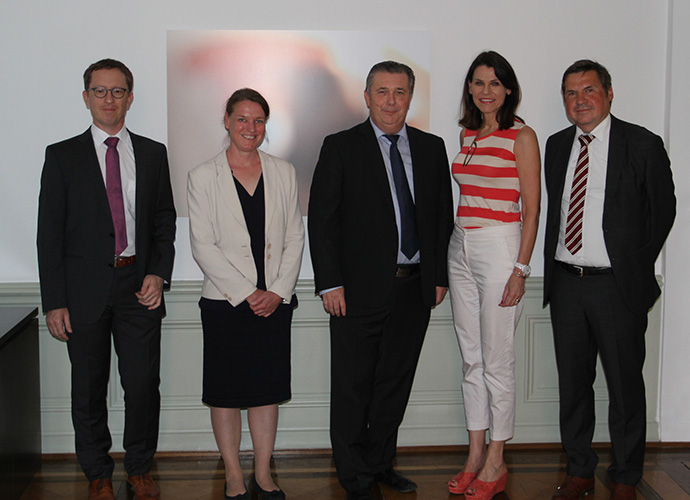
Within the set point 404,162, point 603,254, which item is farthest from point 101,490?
point 603,254

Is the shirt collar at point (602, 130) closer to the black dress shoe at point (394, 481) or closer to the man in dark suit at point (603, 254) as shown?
the man in dark suit at point (603, 254)

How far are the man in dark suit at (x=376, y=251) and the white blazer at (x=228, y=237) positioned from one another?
0.53ft

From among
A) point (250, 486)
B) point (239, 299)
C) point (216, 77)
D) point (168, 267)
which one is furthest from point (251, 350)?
point (216, 77)

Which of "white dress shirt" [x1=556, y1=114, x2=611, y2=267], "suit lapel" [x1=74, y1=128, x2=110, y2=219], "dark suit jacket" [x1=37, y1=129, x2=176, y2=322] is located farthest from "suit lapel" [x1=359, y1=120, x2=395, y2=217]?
"suit lapel" [x1=74, y1=128, x2=110, y2=219]

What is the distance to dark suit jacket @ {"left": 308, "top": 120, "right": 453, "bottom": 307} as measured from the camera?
307cm

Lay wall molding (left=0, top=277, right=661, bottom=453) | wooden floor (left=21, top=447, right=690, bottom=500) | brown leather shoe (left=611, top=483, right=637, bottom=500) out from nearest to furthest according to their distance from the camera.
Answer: brown leather shoe (left=611, top=483, right=637, bottom=500), wooden floor (left=21, top=447, right=690, bottom=500), wall molding (left=0, top=277, right=661, bottom=453)

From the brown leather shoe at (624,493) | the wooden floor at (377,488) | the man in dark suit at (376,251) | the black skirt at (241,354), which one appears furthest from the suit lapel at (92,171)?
the brown leather shoe at (624,493)

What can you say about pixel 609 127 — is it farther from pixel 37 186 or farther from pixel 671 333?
pixel 37 186

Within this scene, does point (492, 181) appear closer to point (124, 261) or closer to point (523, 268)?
point (523, 268)

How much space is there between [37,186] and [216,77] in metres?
1.08

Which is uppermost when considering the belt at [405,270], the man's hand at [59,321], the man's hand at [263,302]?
the belt at [405,270]

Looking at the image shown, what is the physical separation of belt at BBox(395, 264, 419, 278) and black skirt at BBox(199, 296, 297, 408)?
513 mm

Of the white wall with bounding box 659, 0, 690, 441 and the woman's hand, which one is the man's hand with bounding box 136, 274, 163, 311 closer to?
the woman's hand

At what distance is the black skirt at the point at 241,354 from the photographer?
3068mm
